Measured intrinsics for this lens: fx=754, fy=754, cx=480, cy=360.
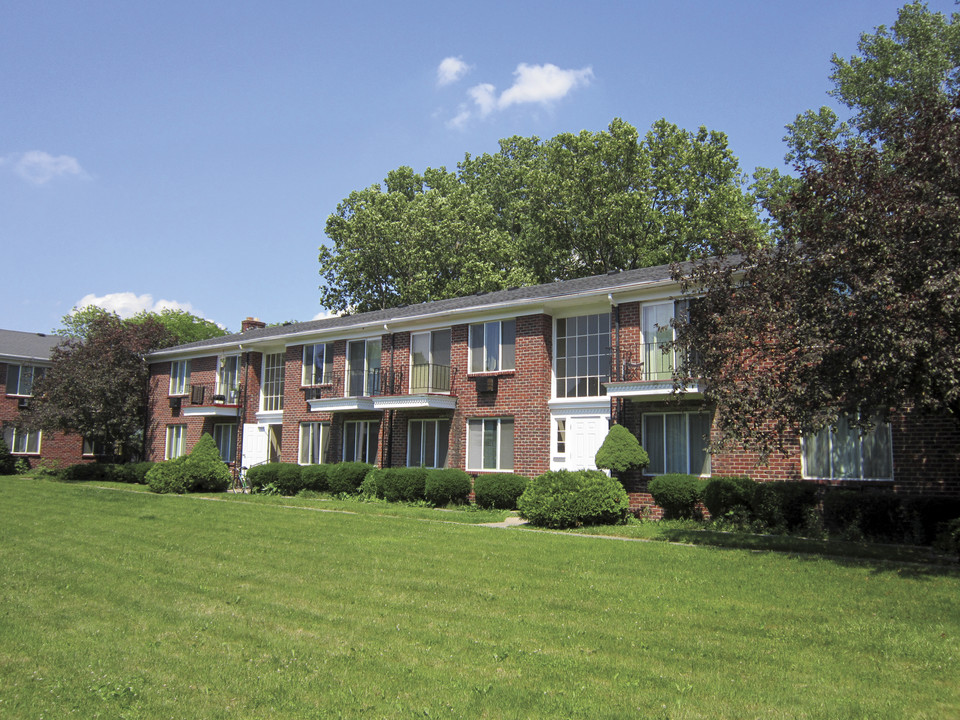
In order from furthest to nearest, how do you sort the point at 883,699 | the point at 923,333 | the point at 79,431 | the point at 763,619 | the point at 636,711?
the point at 79,431 < the point at 923,333 < the point at 763,619 < the point at 883,699 < the point at 636,711

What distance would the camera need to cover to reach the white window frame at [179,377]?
3547 centimetres

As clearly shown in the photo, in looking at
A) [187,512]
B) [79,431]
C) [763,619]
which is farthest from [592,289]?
[79,431]

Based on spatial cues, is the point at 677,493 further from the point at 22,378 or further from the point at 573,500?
the point at 22,378

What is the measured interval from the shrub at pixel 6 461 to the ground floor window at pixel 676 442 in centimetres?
3378

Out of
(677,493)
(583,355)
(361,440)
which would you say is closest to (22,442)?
(361,440)

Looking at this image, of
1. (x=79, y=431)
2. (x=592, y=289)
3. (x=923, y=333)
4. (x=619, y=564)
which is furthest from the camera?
(x=79, y=431)

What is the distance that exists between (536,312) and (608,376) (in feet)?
9.62

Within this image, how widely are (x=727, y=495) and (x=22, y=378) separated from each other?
3828cm

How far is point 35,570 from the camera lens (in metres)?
10.4

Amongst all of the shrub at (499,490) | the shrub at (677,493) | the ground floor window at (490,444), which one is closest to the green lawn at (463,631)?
the shrub at (677,493)

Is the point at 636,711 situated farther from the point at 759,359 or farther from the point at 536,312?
the point at 536,312

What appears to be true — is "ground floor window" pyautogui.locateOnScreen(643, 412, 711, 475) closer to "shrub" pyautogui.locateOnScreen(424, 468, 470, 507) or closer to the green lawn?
"shrub" pyautogui.locateOnScreen(424, 468, 470, 507)

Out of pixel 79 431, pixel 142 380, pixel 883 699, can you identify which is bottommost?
pixel 883 699

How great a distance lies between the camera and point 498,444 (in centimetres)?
2312
